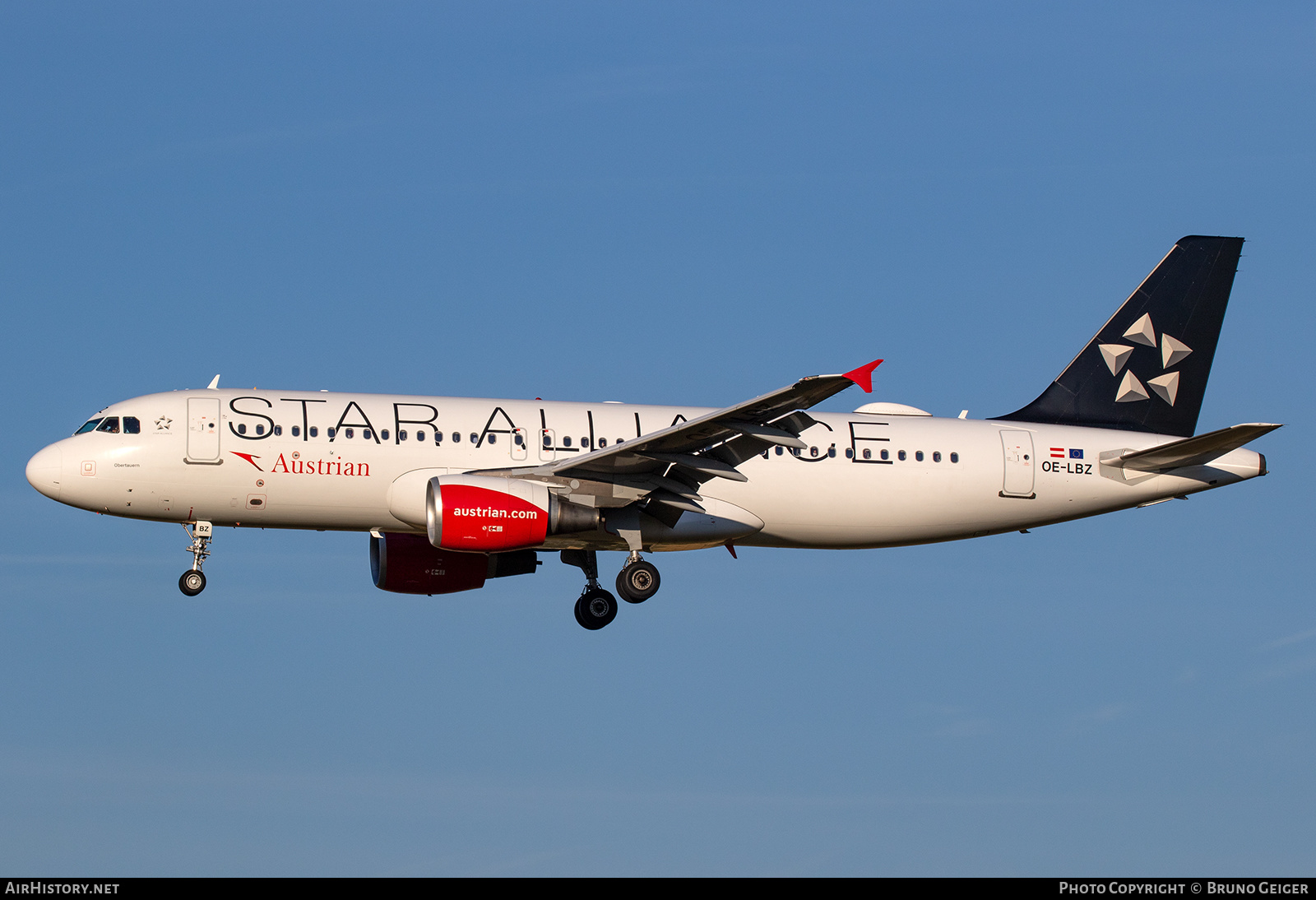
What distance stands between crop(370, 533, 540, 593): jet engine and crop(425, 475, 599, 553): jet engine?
14.9 ft

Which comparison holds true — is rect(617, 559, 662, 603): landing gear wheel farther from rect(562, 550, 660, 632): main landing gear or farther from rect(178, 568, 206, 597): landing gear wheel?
rect(178, 568, 206, 597): landing gear wheel

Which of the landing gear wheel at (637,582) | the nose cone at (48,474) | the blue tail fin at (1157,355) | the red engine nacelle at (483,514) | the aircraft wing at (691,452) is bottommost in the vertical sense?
the landing gear wheel at (637,582)

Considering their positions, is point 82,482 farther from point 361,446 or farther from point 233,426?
point 361,446

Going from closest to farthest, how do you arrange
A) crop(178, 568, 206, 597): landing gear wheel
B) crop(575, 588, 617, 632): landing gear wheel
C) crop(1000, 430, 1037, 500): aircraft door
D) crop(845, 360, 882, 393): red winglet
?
crop(845, 360, 882, 393): red winglet
crop(178, 568, 206, 597): landing gear wheel
crop(575, 588, 617, 632): landing gear wheel
crop(1000, 430, 1037, 500): aircraft door

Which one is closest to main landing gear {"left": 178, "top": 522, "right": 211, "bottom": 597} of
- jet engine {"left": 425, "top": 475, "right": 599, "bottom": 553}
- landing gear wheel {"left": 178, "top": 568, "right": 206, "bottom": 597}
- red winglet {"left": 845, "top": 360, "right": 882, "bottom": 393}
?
landing gear wheel {"left": 178, "top": 568, "right": 206, "bottom": 597}

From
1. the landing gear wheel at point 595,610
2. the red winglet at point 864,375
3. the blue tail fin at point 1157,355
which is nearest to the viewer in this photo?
the red winglet at point 864,375

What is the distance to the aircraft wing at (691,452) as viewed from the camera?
3050 centimetres

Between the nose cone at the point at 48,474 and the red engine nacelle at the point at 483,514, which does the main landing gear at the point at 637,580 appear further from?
the nose cone at the point at 48,474

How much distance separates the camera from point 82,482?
111 feet

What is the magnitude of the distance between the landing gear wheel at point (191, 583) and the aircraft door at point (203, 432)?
95.5 inches

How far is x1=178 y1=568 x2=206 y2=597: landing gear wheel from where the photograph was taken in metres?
34.2

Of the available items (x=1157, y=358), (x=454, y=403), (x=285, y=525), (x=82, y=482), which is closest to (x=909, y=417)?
(x=1157, y=358)

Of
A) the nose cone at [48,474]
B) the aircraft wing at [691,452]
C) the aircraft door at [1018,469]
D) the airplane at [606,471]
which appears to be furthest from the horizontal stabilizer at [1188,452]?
the nose cone at [48,474]

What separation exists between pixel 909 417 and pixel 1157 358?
6.69 metres
